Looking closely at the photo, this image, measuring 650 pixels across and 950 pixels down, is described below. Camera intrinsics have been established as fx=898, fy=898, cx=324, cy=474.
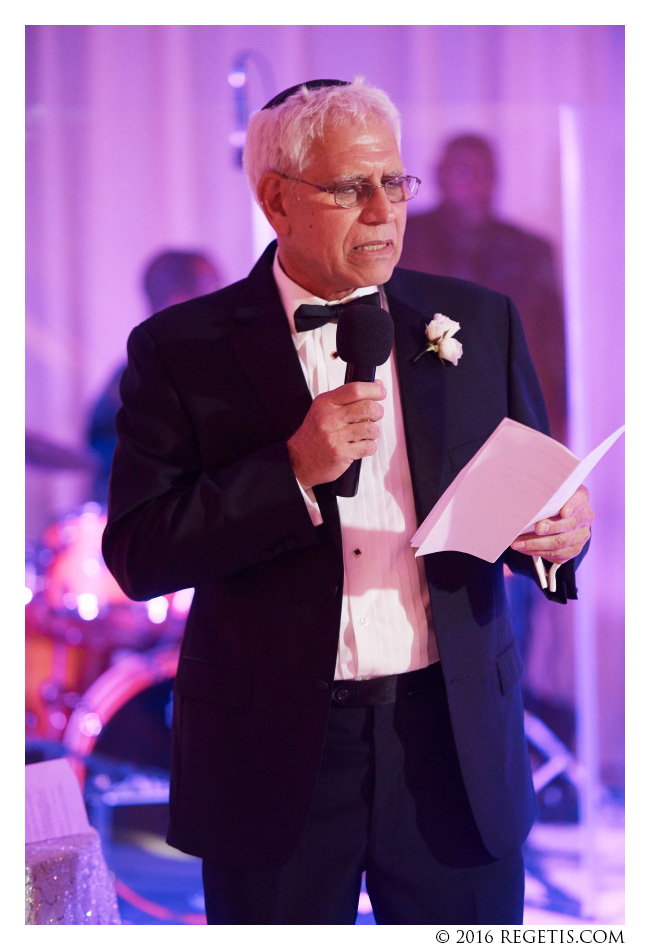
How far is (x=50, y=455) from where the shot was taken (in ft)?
9.66

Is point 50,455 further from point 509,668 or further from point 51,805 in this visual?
point 509,668

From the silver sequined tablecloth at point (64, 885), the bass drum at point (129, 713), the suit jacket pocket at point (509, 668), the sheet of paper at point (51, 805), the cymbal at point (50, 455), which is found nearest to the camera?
the suit jacket pocket at point (509, 668)

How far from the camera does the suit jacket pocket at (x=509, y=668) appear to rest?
187cm

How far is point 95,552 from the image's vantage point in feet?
9.78

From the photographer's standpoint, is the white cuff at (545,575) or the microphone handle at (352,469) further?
the white cuff at (545,575)

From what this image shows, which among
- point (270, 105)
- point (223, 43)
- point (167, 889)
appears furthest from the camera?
point (167, 889)

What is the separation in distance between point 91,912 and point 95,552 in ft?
3.71

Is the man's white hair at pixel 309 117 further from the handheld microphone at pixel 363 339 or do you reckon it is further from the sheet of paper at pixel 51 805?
the sheet of paper at pixel 51 805

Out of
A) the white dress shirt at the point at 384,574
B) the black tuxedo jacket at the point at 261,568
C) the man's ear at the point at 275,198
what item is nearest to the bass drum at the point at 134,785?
the black tuxedo jacket at the point at 261,568

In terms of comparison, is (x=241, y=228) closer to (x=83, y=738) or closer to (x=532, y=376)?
(x=532, y=376)

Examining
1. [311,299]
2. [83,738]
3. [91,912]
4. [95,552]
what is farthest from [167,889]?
[311,299]

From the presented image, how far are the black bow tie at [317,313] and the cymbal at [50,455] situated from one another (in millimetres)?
1360

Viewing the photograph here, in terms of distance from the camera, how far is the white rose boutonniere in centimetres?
185

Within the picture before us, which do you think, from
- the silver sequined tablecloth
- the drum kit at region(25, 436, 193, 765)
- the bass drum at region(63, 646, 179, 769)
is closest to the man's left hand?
the silver sequined tablecloth
